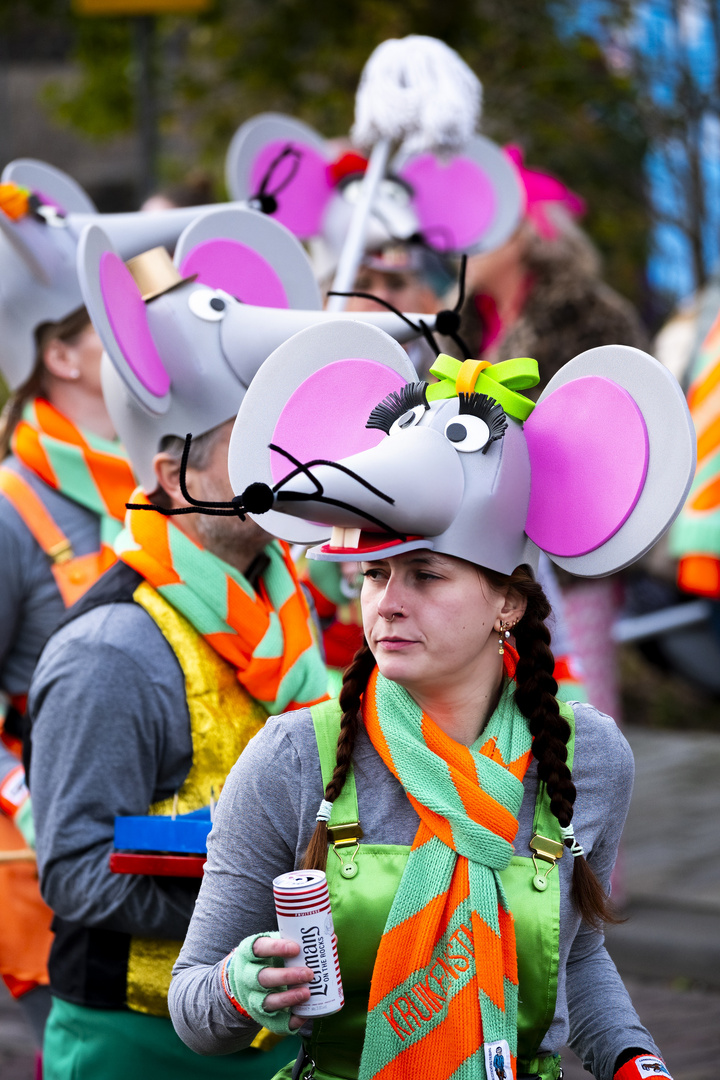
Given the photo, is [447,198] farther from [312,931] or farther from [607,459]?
[312,931]

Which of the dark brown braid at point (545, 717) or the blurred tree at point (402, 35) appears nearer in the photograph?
the dark brown braid at point (545, 717)

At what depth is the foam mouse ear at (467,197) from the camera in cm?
396

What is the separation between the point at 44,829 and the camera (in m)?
2.34

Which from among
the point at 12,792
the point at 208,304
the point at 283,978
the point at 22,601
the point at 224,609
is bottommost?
the point at 12,792

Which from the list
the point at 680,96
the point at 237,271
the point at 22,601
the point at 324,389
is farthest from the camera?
the point at 680,96

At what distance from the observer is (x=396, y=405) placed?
197cm

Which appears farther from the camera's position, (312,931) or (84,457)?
(84,457)

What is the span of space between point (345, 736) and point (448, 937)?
29 cm

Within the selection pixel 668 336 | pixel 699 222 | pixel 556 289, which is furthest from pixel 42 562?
pixel 699 222

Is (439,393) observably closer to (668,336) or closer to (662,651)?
(668,336)

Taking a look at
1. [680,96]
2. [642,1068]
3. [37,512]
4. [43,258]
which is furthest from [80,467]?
[680,96]

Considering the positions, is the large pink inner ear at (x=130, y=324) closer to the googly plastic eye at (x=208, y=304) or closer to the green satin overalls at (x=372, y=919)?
the googly plastic eye at (x=208, y=304)

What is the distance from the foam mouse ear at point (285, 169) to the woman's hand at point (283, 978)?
2491 mm

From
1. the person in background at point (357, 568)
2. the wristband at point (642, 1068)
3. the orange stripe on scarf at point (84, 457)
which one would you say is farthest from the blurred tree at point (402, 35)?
the wristband at point (642, 1068)
